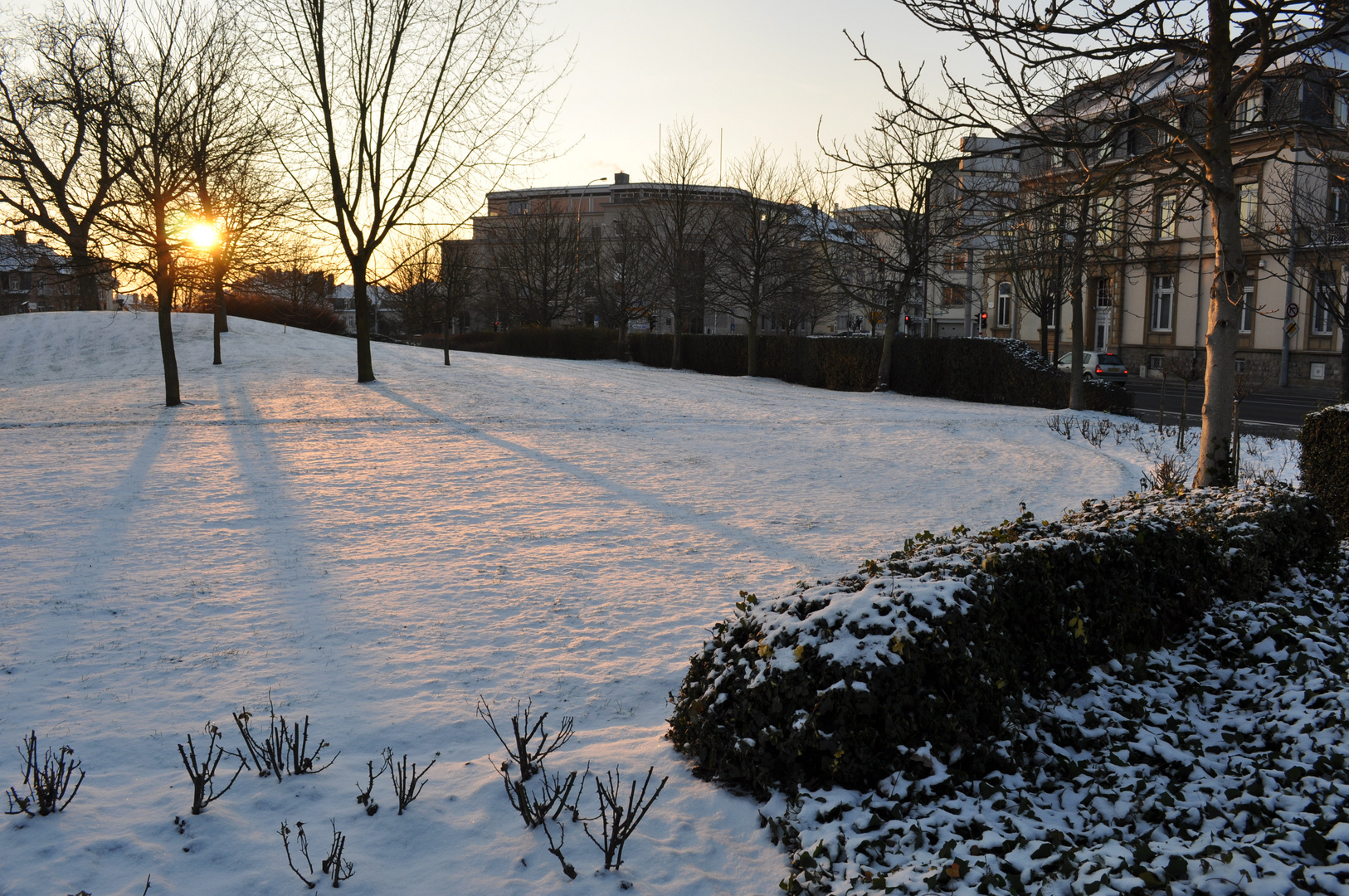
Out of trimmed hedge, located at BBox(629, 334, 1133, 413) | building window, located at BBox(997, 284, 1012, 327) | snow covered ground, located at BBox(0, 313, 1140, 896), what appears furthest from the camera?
building window, located at BBox(997, 284, 1012, 327)

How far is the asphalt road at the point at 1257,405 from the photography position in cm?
1878

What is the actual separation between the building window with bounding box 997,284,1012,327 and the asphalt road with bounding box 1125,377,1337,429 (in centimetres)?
1605

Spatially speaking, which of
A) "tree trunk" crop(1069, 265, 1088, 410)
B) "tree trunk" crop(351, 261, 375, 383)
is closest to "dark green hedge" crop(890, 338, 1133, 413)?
"tree trunk" crop(1069, 265, 1088, 410)

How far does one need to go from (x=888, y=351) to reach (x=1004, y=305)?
2465cm

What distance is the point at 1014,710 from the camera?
3.70 meters

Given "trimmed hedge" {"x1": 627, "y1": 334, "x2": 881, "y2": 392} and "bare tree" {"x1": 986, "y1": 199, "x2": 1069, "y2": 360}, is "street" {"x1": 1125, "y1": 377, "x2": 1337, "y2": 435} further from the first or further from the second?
"trimmed hedge" {"x1": 627, "y1": 334, "x2": 881, "y2": 392}

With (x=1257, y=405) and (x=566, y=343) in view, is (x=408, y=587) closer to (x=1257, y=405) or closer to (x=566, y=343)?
(x=1257, y=405)

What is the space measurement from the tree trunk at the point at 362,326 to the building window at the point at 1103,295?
33939mm

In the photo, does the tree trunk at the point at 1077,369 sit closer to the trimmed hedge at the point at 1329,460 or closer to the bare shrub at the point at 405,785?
the trimmed hedge at the point at 1329,460

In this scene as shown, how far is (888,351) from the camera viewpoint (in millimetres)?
26422

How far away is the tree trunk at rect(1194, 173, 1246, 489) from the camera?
7.73 m

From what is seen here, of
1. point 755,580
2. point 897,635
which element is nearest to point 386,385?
point 755,580

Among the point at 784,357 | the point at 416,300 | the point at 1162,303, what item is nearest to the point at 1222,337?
the point at 784,357

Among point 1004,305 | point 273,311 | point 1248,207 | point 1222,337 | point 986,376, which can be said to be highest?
point 1248,207
